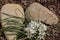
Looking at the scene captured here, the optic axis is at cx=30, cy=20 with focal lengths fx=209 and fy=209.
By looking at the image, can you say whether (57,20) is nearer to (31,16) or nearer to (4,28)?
(31,16)

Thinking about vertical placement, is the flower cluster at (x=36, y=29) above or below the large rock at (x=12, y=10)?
below

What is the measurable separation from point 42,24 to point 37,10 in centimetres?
34

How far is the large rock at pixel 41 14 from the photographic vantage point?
2947 millimetres

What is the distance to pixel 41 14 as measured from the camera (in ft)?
9.81

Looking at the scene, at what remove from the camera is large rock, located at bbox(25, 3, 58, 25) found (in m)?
2.95

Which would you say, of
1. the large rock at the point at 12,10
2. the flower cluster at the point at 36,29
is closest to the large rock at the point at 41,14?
the large rock at the point at 12,10

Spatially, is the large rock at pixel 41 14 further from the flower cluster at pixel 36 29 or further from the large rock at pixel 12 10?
the flower cluster at pixel 36 29

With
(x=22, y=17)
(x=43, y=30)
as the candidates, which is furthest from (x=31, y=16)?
(x=43, y=30)

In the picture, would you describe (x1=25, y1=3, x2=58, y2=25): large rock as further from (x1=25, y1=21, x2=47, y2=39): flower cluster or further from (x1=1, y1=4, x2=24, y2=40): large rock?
(x1=25, y1=21, x2=47, y2=39): flower cluster

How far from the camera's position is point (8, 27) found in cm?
275

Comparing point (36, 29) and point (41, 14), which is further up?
point (41, 14)

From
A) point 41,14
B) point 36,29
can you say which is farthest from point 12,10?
point 36,29

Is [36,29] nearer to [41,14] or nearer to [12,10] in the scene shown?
[41,14]

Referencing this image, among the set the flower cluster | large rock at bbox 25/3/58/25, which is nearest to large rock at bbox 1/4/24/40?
large rock at bbox 25/3/58/25
